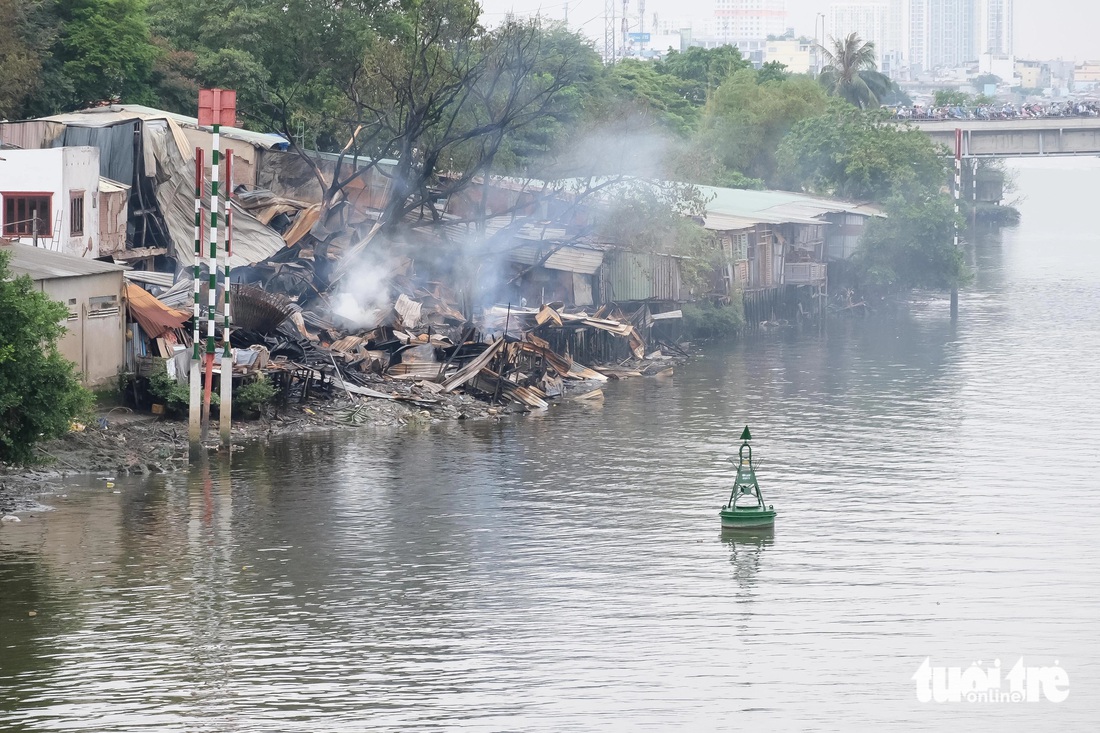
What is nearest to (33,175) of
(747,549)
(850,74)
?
(747,549)

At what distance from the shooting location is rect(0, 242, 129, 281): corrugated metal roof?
3238cm

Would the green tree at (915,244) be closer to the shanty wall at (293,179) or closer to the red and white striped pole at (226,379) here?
the shanty wall at (293,179)

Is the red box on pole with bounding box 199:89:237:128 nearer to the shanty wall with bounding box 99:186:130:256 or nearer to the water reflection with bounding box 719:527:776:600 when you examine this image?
the shanty wall with bounding box 99:186:130:256

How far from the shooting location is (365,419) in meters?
37.4

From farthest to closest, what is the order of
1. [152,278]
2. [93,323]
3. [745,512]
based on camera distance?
[152,278] < [93,323] < [745,512]

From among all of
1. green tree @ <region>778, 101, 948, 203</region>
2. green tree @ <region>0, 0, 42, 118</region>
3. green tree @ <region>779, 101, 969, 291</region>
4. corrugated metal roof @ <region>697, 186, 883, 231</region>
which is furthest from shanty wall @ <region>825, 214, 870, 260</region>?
green tree @ <region>0, 0, 42, 118</region>

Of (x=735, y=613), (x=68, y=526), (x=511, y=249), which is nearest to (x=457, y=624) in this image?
(x=735, y=613)

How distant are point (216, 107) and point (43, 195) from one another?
9852mm

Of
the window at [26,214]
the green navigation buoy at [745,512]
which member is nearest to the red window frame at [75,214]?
the window at [26,214]

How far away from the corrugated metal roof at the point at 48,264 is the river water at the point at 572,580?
16.7 ft

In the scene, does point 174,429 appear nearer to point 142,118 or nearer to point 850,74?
point 142,118

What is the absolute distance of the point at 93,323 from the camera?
33.6 metres

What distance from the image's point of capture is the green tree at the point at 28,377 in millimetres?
26031

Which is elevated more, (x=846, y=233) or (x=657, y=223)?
(x=846, y=233)
